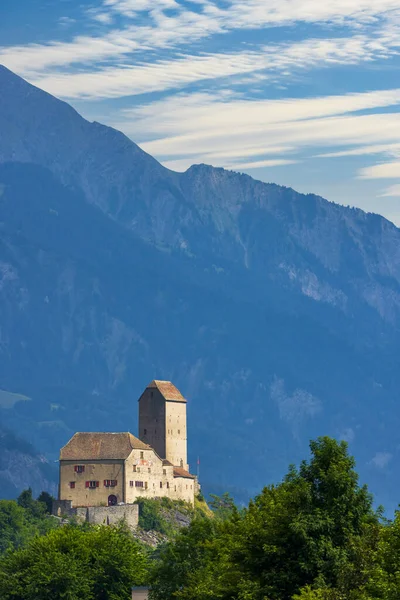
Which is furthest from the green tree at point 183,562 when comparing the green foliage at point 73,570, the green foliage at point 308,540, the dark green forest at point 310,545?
the green foliage at point 308,540

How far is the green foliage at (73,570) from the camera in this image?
12338 cm

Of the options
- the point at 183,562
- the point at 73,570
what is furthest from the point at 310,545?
the point at 73,570

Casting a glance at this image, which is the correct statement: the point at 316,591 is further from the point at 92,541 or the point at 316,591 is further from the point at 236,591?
the point at 92,541

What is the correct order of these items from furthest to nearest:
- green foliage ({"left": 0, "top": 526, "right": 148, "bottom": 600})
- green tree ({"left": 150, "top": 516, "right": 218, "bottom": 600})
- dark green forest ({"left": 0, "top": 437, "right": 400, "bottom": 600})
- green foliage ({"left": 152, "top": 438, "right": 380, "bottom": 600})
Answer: green foliage ({"left": 0, "top": 526, "right": 148, "bottom": 600})
green tree ({"left": 150, "top": 516, "right": 218, "bottom": 600})
green foliage ({"left": 152, "top": 438, "right": 380, "bottom": 600})
dark green forest ({"left": 0, "top": 437, "right": 400, "bottom": 600})

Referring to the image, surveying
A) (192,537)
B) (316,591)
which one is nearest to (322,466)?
(316,591)

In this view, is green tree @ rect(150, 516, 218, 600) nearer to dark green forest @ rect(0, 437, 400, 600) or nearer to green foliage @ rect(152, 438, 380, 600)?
dark green forest @ rect(0, 437, 400, 600)

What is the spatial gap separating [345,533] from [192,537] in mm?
34548

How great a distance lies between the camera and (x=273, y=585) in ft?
280

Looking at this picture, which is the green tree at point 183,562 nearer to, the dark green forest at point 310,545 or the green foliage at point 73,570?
the dark green forest at point 310,545

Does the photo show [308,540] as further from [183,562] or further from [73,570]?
[73,570]

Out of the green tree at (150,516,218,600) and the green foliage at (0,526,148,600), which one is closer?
the green tree at (150,516,218,600)

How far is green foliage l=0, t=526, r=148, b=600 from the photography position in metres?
123

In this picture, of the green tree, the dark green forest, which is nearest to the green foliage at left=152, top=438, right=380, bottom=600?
the dark green forest

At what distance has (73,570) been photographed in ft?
405
